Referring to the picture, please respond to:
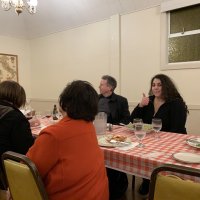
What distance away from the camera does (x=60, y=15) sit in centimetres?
484

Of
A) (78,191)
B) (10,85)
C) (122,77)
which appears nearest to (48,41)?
(122,77)

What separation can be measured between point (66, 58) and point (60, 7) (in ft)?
3.29

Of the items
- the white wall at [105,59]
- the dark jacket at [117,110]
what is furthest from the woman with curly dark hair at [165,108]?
the white wall at [105,59]

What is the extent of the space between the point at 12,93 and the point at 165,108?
1.45m

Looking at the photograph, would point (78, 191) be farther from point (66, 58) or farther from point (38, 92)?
point (38, 92)

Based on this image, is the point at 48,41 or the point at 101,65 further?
the point at 48,41

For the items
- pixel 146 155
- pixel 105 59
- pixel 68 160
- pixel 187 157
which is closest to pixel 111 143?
pixel 146 155

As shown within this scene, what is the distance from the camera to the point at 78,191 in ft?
3.92

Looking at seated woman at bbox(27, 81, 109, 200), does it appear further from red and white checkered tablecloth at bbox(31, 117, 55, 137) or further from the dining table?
red and white checkered tablecloth at bbox(31, 117, 55, 137)

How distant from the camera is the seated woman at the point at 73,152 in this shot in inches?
44.8

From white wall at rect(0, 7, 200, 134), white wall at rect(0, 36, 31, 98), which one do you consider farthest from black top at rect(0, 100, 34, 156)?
white wall at rect(0, 36, 31, 98)

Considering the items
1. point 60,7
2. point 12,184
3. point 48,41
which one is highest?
point 60,7

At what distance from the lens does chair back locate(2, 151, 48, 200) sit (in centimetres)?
113

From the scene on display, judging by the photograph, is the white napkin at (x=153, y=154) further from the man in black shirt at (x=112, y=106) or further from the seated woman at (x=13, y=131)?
the man in black shirt at (x=112, y=106)
